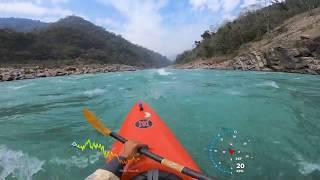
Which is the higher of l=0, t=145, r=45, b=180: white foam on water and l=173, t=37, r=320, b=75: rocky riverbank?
l=173, t=37, r=320, b=75: rocky riverbank

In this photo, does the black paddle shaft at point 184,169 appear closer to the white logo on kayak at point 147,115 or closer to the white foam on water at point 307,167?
the white logo on kayak at point 147,115

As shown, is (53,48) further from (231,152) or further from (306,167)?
(306,167)

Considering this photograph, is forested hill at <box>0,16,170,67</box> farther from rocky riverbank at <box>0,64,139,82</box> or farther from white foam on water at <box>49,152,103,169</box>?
white foam on water at <box>49,152,103,169</box>

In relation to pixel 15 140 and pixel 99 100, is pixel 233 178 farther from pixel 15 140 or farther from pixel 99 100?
pixel 99 100

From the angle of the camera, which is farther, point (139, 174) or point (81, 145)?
point (81, 145)

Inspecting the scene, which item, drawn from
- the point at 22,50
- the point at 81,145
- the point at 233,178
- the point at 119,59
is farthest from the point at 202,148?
the point at 119,59

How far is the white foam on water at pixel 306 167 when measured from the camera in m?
5.07

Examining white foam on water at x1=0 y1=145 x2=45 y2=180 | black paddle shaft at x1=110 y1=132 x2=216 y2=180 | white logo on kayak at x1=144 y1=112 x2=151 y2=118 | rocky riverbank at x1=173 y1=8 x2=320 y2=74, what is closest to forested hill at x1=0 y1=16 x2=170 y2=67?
rocky riverbank at x1=173 y1=8 x2=320 y2=74

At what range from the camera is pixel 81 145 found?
657 centimetres

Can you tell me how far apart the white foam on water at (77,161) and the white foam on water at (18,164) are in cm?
30

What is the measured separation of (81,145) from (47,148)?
711 mm

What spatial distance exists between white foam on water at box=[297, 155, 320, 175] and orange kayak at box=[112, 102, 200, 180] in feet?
6.95

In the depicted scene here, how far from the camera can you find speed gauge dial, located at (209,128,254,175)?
17.1ft

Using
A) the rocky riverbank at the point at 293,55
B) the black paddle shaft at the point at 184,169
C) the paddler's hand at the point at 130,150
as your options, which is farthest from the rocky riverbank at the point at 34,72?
the black paddle shaft at the point at 184,169
